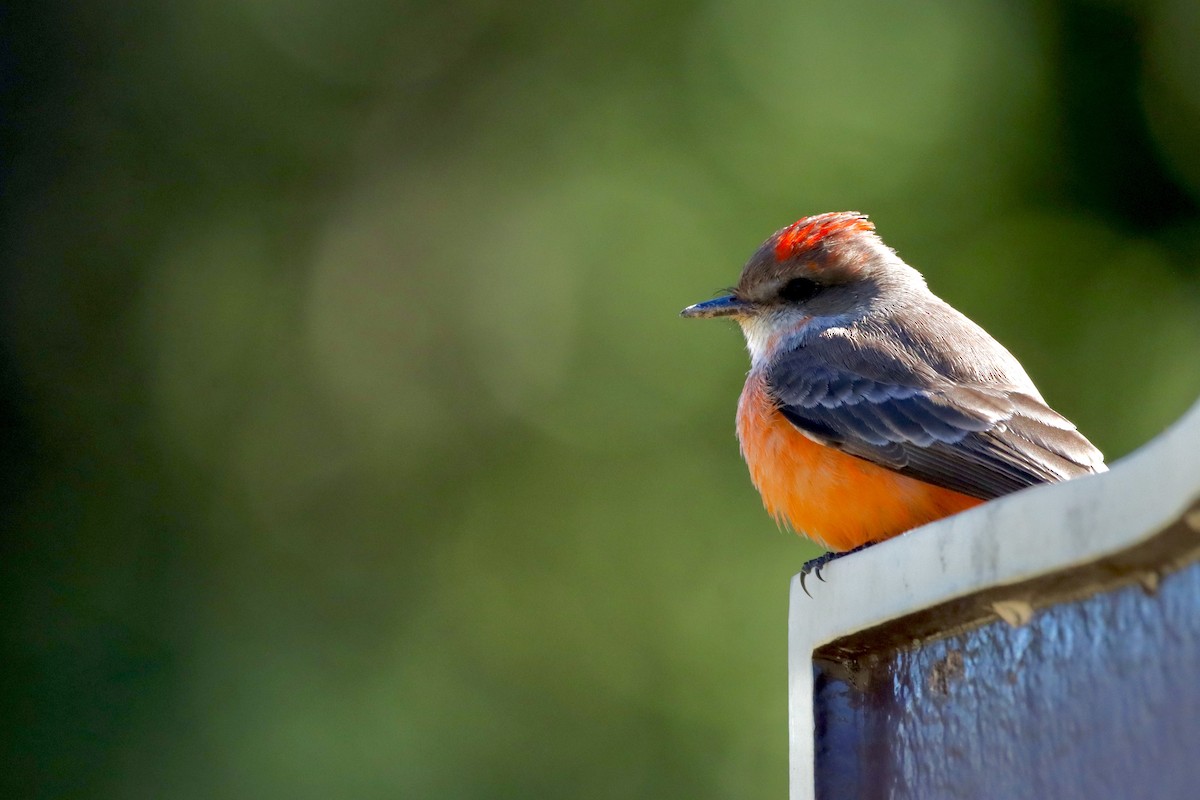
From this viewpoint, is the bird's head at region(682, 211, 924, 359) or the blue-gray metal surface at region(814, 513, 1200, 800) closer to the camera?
the blue-gray metal surface at region(814, 513, 1200, 800)

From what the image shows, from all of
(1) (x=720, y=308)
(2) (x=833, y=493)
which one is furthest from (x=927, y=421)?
(1) (x=720, y=308)

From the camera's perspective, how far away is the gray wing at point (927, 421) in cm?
414

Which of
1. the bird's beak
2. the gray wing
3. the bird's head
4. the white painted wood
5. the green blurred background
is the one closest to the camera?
the white painted wood

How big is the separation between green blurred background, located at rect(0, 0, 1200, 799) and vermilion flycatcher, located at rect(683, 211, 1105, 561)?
11.2 feet

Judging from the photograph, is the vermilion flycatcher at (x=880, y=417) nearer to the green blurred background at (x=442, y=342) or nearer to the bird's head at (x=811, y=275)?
the bird's head at (x=811, y=275)

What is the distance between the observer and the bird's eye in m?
5.61

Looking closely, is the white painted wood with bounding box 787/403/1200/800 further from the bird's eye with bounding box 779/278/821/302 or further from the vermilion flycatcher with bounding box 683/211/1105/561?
the bird's eye with bounding box 779/278/821/302

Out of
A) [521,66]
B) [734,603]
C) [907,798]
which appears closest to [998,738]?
[907,798]

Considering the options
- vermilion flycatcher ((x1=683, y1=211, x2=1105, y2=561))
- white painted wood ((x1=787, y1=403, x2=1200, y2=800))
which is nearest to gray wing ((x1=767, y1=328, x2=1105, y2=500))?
vermilion flycatcher ((x1=683, y1=211, x2=1105, y2=561))

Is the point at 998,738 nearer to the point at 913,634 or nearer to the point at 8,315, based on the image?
the point at 913,634

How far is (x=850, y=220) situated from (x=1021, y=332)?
381 cm

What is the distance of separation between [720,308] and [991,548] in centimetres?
381

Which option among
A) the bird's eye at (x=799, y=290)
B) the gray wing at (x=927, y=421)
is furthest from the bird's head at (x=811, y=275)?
the gray wing at (x=927, y=421)

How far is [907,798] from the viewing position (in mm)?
2158
